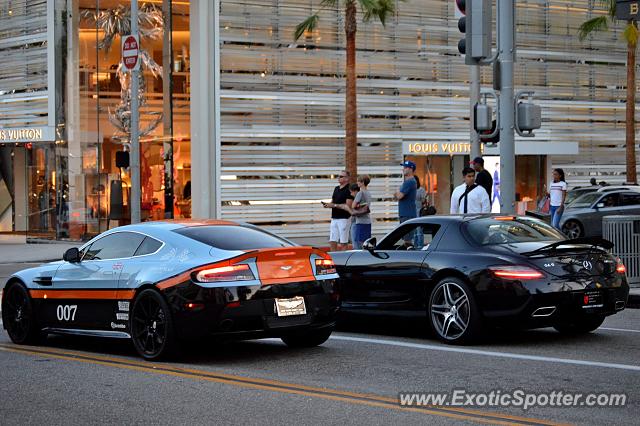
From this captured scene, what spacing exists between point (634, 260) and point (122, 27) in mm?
22399

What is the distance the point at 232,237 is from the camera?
37.4 ft

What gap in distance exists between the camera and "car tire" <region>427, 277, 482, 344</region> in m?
11.7

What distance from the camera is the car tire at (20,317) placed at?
1248 cm

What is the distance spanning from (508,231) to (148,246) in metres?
3.91

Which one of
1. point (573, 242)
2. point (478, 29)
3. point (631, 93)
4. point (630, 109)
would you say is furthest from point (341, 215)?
point (631, 93)

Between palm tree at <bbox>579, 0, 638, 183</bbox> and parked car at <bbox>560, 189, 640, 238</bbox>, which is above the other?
palm tree at <bbox>579, 0, 638, 183</bbox>

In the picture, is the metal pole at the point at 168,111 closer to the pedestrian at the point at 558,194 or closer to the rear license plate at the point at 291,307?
the pedestrian at the point at 558,194

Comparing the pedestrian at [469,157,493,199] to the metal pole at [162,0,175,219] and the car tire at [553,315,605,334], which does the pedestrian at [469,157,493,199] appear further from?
the metal pole at [162,0,175,219]

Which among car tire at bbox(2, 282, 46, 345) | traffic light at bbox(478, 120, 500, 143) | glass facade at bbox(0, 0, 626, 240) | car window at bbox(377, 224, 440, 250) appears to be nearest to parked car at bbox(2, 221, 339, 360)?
car tire at bbox(2, 282, 46, 345)

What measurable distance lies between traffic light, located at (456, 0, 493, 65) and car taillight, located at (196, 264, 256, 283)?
326 inches

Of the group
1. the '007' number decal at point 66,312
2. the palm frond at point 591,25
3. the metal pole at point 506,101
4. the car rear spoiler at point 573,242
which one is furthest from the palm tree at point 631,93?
the '007' number decal at point 66,312

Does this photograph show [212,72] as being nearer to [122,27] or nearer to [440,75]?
[122,27]

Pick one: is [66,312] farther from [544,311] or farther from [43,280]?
[544,311]

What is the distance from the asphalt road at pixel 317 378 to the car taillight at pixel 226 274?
81cm
